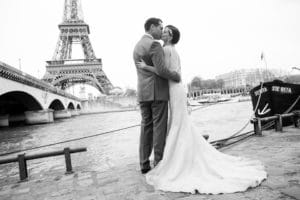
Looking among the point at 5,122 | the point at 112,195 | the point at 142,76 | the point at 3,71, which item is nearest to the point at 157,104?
the point at 142,76

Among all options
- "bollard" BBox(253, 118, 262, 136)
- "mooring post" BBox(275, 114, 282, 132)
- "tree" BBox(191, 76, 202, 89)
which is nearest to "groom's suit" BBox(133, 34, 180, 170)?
"bollard" BBox(253, 118, 262, 136)

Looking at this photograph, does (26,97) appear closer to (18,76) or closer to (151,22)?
(18,76)

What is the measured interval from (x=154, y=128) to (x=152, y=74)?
0.63 meters

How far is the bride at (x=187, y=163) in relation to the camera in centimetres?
230

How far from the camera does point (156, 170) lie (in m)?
2.71

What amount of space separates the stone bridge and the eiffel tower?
13.0 meters

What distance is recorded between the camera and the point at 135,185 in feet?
8.66

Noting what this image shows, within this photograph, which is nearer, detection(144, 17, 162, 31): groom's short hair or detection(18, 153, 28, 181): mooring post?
detection(144, 17, 162, 31): groom's short hair

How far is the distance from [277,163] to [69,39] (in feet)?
180

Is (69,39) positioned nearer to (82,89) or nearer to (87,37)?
(87,37)

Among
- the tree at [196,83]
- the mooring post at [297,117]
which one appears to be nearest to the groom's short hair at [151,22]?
the mooring post at [297,117]

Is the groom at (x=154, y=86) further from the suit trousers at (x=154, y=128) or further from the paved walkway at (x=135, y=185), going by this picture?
the paved walkway at (x=135, y=185)

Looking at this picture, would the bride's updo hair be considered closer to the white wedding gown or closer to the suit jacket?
the white wedding gown

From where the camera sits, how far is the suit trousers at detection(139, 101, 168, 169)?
2.89 m
